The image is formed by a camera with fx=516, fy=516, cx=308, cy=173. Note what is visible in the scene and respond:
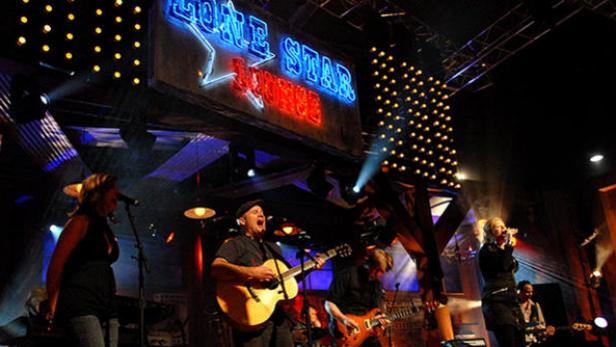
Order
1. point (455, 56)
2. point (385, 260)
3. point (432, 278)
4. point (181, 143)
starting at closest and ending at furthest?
point (385, 260), point (181, 143), point (432, 278), point (455, 56)

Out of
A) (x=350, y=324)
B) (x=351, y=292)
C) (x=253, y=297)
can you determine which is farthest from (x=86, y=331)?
(x=351, y=292)

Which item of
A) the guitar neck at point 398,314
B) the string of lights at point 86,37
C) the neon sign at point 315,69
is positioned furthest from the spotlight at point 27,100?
the guitar neck at point 398,314

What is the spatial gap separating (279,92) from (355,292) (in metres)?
2.93

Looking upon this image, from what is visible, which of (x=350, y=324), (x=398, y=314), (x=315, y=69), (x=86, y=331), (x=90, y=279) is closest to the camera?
(x=86, y=331)

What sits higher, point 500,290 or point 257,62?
point 257,62

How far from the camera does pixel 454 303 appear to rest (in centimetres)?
1427

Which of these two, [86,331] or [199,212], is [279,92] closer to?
[199,212]

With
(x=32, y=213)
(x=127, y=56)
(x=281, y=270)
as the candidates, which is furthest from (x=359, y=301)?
(x=32, y=213)

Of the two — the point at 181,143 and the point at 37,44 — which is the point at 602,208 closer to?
the point at 181,143

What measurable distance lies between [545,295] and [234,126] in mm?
9630

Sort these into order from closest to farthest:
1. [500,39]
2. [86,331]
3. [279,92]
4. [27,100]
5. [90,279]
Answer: [86,331] → [90,279] → [27,100] → [279,92] → [500,39]

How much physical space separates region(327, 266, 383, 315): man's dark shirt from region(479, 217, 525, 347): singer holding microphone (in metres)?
1.40

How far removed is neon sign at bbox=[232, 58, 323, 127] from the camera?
21.8ft

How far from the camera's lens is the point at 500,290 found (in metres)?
5.71
